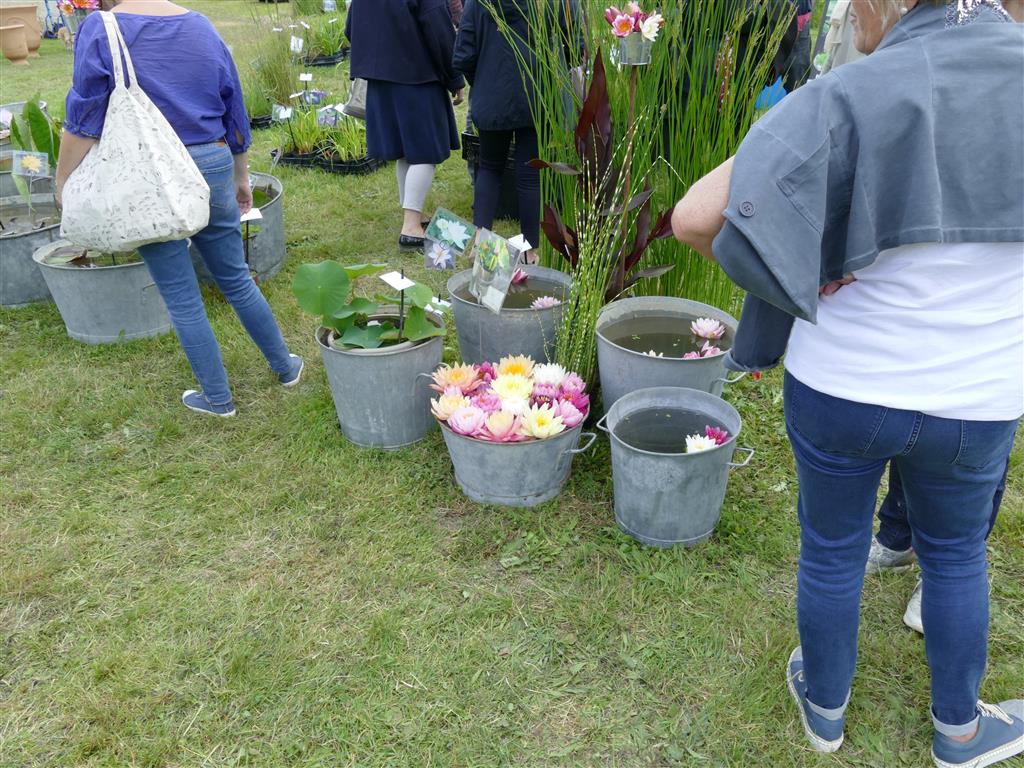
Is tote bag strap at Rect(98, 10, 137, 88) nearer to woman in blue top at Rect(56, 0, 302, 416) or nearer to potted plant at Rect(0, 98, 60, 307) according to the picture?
woman in blue top at Rect(56, 0, 302, 416)

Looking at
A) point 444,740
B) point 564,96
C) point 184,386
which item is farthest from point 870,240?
point 184,386

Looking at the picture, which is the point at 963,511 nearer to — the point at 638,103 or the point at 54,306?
the point at 638,103

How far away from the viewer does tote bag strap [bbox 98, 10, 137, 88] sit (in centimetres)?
210

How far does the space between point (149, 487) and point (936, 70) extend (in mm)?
2378

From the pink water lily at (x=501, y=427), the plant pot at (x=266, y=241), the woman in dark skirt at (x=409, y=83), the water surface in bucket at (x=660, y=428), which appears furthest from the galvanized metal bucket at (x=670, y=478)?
the woman in dark skirt at (x=409, y=83)

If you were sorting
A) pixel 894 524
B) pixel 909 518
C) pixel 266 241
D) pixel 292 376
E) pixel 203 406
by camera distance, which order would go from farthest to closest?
pixel 266 241, pixel 292 376, pixel 203 406, pixel 894 524, pixel 909 518

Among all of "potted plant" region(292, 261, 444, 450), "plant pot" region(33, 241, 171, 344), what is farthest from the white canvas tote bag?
"plant pot" region(33, 241, 171, 344)

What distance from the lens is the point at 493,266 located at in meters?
2.34

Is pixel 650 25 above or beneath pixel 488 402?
above

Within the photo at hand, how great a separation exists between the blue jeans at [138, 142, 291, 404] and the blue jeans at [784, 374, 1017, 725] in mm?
1937

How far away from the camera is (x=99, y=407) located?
2.88 meters

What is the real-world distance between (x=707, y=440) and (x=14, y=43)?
11.0 metres

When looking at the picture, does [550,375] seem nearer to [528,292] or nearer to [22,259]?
[528,292]

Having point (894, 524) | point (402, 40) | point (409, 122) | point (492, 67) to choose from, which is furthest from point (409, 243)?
point (894, 524)
